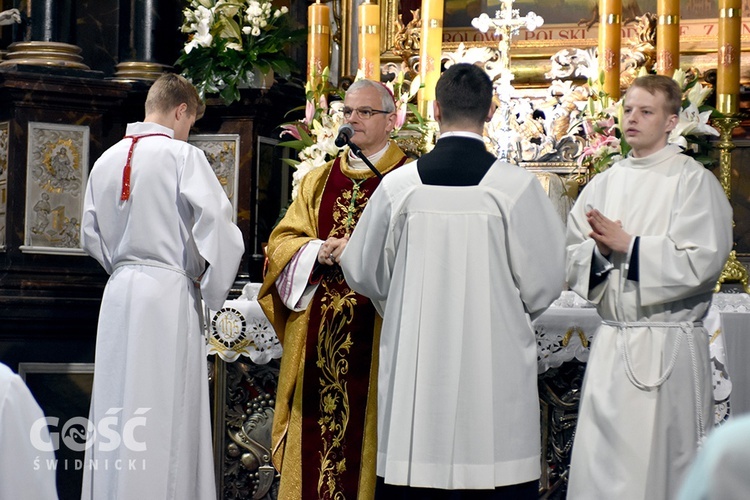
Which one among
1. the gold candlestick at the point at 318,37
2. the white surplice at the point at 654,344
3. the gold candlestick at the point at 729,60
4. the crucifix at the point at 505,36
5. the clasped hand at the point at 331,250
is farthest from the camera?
the gold candlestick at the point at 318,37

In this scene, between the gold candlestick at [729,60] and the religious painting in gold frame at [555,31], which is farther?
the religious painting in gold frame at [555,31]

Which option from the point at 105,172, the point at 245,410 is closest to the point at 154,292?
the point at 105,172

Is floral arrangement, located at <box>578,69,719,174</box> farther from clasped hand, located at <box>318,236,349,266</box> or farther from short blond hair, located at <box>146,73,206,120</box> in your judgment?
short blond hair, located at <box>146,73,206,120</box>

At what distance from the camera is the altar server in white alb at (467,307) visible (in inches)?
141

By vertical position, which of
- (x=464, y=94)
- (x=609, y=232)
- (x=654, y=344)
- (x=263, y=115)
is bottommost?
(x=654, y=344)

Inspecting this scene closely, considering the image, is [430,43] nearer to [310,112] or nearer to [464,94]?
[310,112]

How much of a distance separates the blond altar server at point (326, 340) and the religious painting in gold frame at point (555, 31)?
5.68ft

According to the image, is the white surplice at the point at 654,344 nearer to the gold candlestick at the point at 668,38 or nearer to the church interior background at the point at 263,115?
the church interior background at the point at 263,115

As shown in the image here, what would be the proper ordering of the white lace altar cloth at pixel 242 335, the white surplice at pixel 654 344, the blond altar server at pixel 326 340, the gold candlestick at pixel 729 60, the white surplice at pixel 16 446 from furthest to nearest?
the gold candlestick at pixel 729 60
the white lace altar cloth at pixel 242 335
the blond altar server at pixel 326 340
the white surplice at pixel 654 344
the white surplice at pixel 16 446

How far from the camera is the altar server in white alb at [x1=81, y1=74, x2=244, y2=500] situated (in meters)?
4.47

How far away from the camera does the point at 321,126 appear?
17.4 ft

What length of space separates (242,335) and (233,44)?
5.07 ft

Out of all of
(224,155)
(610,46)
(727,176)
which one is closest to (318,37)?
(224,155)

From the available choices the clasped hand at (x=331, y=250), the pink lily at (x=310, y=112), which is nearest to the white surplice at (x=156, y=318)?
the clasped hand at (x=331, y=250)
